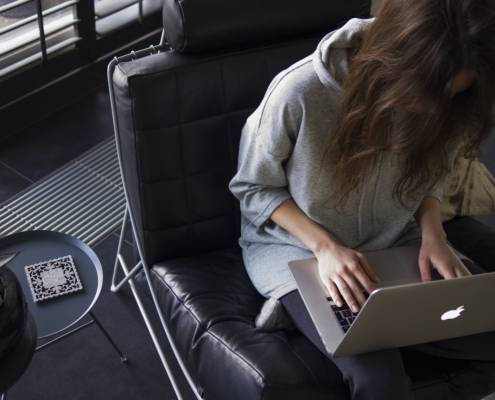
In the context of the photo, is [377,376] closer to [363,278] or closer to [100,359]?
[363,278]

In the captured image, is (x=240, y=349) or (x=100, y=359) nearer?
(x=240, y=349)

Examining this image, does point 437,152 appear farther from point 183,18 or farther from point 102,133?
point 102,133

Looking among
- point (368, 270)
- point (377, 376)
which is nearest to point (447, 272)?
point (368, 270)

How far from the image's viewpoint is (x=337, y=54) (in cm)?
115

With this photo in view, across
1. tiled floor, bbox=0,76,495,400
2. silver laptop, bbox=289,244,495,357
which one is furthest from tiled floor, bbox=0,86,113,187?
silver laptop, bbox=289,244,495,357

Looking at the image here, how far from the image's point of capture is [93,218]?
6.33ft

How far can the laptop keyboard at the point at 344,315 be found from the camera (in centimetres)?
113

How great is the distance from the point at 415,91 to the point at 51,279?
78 centimetres

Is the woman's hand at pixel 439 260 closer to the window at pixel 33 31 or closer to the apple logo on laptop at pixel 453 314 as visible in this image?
the apple logo on laptop at pixel 453 314

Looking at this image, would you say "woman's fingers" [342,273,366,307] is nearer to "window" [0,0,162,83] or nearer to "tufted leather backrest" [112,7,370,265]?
"tufted leather backrest" [112,7,370,265]

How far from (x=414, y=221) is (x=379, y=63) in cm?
50

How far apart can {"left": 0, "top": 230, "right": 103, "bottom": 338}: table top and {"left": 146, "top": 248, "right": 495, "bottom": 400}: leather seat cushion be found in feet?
0.53

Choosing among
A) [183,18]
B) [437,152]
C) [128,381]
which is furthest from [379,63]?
[128,381]

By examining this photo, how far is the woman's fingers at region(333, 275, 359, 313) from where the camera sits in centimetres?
113
